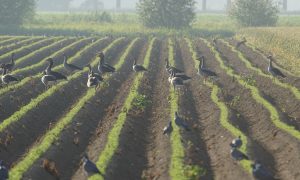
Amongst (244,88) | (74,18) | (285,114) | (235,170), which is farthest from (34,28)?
(235,170)

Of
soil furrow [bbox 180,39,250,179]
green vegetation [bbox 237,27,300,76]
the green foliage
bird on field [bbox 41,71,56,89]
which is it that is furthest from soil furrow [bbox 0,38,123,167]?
green vegetation [bbox 237,27,300,76]

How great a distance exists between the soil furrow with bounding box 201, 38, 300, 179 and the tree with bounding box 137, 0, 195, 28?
6065 cm

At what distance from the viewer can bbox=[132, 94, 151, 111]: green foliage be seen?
2805cm

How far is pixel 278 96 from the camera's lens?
29.7m

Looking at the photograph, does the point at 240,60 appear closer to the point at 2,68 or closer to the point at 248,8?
the point at 2,68

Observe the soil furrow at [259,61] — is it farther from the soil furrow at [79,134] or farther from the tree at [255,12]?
the tree at [255,12]

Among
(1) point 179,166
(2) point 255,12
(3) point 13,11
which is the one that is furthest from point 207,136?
(2) point 255,12

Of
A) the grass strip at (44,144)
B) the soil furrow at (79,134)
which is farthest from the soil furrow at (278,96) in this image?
the grass strip at (44,144)

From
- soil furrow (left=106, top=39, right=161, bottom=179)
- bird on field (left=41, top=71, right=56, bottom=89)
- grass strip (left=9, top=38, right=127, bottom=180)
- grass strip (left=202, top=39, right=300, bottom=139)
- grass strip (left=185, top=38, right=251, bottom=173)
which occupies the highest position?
bird on field (left=41, top=71, right=56, bottom=89)

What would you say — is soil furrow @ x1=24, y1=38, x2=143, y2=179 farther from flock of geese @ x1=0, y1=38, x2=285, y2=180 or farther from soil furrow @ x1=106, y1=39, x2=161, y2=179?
soil furrow @ x1=106, y1=39, x2=161, y2=179

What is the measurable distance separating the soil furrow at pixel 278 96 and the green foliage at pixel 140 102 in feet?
18.2

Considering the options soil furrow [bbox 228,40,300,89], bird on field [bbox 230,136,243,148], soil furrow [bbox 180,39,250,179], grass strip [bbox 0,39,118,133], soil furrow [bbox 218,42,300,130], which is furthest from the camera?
soil furrow [bbox 228,40,300,89]

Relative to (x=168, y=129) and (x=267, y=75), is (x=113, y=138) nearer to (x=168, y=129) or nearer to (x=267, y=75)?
(x=168, y=129)

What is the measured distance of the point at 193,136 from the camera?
2288 cm
